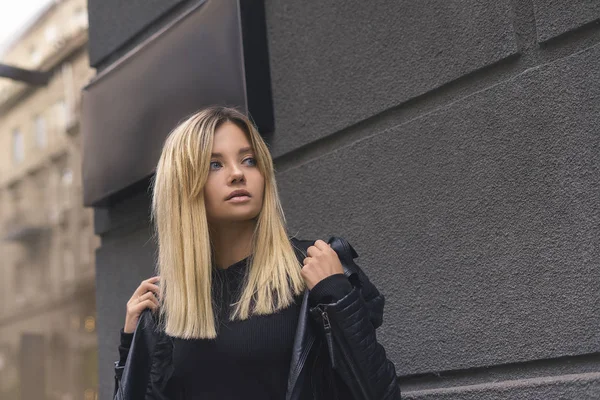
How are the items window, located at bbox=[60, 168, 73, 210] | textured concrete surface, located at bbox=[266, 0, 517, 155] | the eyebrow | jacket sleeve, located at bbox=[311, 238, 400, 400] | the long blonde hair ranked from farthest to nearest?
window, located at bbox=[60, 168, 73, 210]
textured concrete surface, located at bbox=[266, 0, 517, 155]
the eyebrow
the long blonde hair
jacket sleeve, located at bbox=[311, 238, 400, 400]

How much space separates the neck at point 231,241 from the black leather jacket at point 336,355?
17 centimetres

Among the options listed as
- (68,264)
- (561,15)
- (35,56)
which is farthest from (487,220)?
(35,56)

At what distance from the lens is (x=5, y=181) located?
7.46 m

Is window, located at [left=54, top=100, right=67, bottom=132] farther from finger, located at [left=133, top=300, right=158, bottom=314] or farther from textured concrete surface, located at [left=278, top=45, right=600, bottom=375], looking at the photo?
finger, located at [left=133, top=300, right=158, bottom=314]

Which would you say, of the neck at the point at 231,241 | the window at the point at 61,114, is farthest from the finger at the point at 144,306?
the window at the point at 61,114

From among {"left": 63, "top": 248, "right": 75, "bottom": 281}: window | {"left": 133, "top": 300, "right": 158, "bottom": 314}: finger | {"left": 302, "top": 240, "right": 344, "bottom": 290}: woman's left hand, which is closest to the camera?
{"left": 302, "top": 240, "right": 344, "bottom": 290}: woman's left hand

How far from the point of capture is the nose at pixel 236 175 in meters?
2.65

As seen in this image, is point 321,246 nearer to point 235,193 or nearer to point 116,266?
point 235,193

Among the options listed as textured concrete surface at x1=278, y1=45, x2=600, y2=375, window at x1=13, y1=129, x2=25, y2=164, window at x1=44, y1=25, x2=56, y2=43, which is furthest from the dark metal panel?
window at x1=13, y1=129, x2=25, y2=164

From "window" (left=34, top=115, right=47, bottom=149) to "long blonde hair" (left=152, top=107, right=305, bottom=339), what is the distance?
14.2ft

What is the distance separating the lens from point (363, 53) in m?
3.62

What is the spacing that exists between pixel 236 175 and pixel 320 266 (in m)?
0.43

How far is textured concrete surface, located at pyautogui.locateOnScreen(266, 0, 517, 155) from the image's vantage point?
3.11 m

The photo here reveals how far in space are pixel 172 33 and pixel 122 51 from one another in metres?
0.92
